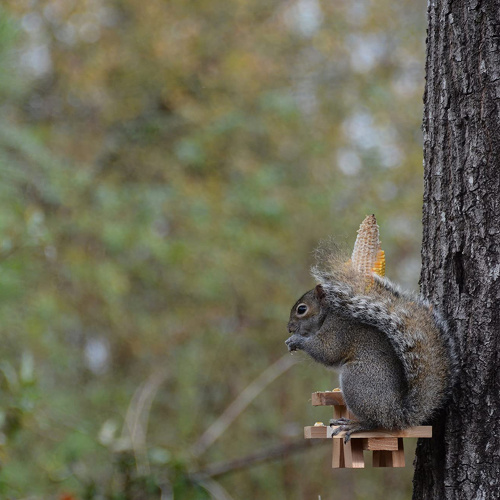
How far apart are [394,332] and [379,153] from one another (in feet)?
14.6

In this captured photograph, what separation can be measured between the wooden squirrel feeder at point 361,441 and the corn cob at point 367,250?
28cm

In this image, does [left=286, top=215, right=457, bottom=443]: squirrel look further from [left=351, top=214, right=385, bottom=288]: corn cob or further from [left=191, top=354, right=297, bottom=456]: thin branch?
[left=191, top=354, right=297, bottom=456]: thin branch

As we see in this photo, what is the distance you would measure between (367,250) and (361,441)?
404 millimetres

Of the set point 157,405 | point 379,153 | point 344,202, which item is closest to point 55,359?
point 157,405

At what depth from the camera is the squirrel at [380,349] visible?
1.53 m

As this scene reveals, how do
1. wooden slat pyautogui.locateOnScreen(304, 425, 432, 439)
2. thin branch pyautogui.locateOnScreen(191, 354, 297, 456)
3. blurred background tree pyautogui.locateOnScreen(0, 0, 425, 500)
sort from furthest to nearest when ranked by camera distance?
blurred background tree pyautogui.locateOnScreen(0, 0, 425, 500), thin branch pyautogui.locateOnScreen(191, 354, 297, 456), wooden slat pyautogui.locateOnScreen(304, 425, 432, 439)

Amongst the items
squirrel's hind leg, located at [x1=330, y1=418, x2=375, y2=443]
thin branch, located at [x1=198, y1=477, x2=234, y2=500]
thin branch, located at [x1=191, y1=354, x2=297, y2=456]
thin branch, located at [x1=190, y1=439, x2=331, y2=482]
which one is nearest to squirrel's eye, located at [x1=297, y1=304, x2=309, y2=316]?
squirrel's hind leg, located at [x1=330, y1=418, x2=375, y2=443]

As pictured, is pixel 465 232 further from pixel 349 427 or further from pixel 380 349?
pixel 349 427

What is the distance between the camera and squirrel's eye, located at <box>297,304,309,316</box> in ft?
5.53

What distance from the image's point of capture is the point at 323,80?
621cm

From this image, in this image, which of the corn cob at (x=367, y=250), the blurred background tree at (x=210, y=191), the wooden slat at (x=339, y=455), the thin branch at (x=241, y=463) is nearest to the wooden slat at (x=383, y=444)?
the wooden slat at (x=339, y=455)

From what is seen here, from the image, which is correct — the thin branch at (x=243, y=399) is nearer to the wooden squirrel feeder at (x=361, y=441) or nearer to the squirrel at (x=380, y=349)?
the wooden squirrel feeder at (x=361, y=441)

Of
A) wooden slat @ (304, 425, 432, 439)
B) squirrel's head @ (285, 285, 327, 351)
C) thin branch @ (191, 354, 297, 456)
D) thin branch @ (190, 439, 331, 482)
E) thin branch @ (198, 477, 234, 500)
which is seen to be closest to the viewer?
wooden slat @ (304, 425, 432, 439)

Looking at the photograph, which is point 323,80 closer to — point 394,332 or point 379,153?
point 379,153
